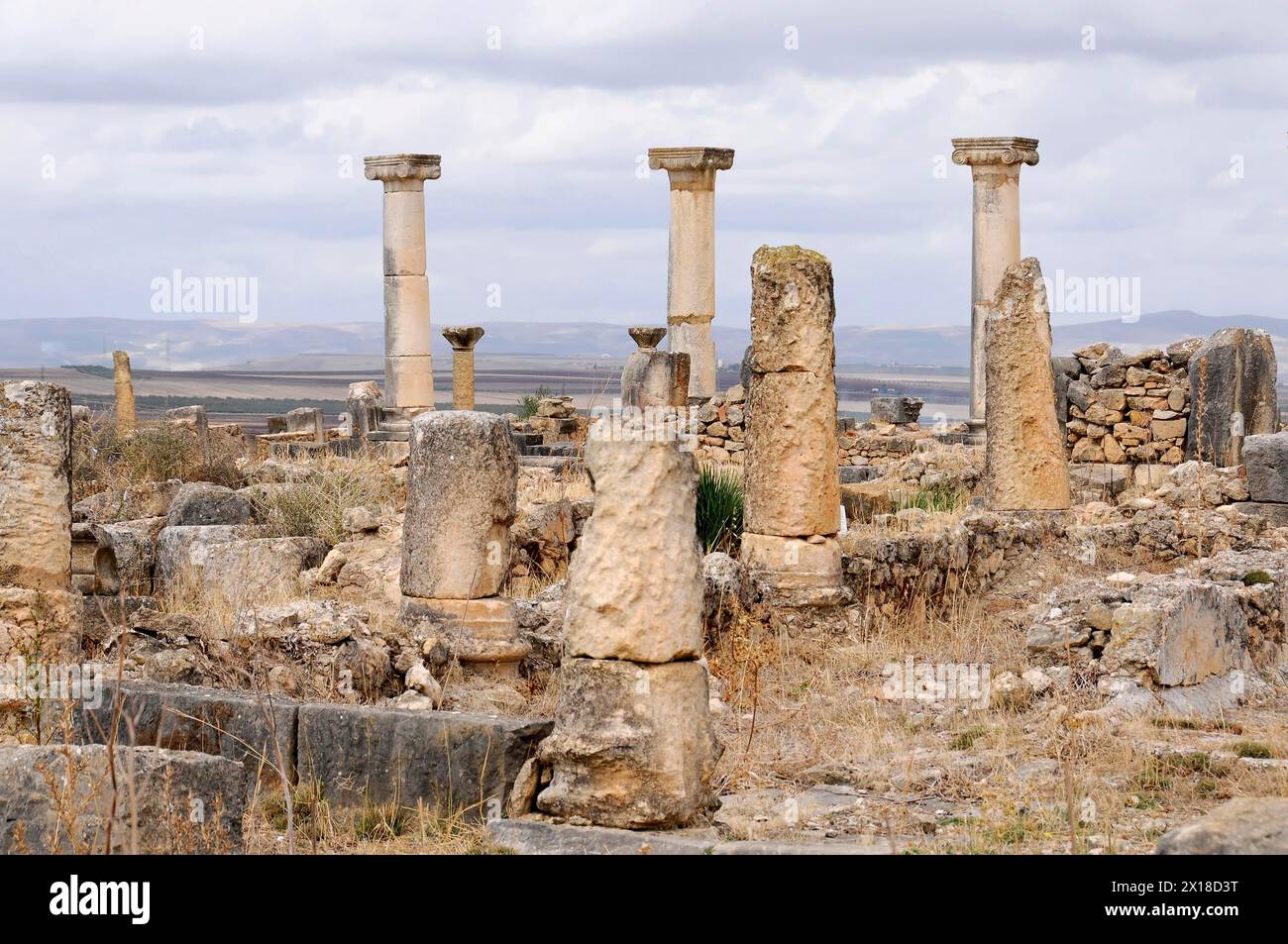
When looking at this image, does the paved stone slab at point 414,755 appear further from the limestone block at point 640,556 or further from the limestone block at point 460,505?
the limestone block at point 460,505

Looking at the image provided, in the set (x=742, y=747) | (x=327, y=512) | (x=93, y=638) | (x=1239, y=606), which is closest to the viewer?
(x=742, y=747)

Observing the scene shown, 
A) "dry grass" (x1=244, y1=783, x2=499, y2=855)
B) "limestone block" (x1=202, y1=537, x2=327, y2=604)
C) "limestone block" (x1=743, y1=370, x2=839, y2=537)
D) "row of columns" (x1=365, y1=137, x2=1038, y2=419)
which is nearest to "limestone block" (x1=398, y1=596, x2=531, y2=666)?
"dry grass" (x1=244, y1=783, x2=499, y2=855)

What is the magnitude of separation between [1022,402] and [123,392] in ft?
63.7

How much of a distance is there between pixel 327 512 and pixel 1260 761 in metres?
8.89

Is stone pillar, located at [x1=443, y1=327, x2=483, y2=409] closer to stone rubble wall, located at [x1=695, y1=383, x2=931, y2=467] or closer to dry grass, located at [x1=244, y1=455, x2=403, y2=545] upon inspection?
stone rubble wall, located at [x1=695, y1=383, x2=931, y2=467]

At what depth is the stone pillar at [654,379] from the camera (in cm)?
1980

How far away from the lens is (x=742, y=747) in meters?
→ 7.89

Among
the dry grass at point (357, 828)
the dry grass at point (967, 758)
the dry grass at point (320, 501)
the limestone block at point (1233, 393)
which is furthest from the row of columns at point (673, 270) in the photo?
the dry grass at point (357, 828)

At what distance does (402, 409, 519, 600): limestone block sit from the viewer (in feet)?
30.3

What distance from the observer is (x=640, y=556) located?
6074mm

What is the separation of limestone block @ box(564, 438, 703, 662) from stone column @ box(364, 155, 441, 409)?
1735cm

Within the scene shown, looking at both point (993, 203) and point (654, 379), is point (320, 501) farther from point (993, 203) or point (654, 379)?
point (993, 203)
